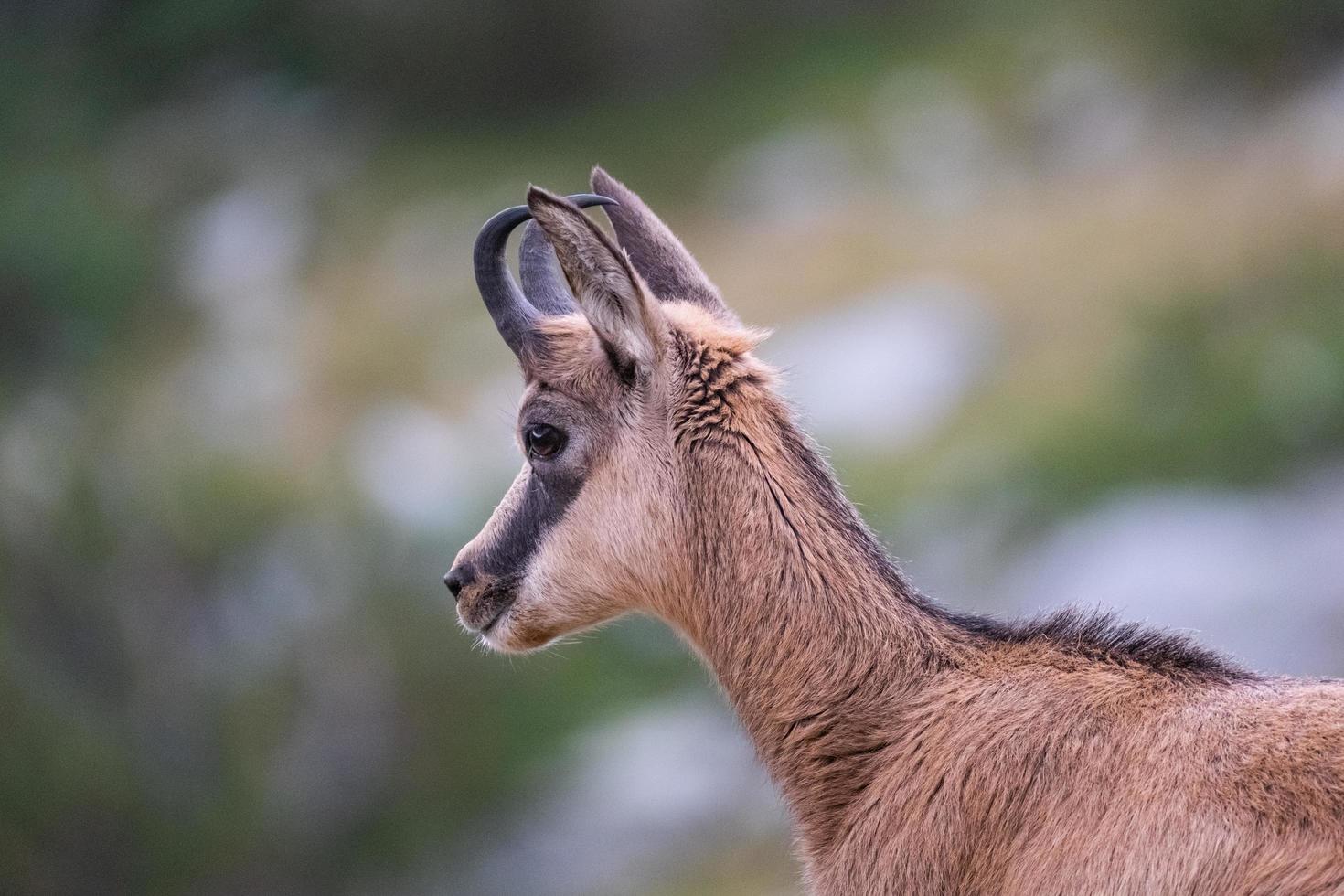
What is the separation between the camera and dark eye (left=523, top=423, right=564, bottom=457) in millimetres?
6414

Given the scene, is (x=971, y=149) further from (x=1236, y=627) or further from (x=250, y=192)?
(x=250, y=192)

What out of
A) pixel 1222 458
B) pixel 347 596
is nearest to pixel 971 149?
pixel 1222 458

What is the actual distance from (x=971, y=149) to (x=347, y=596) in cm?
1112

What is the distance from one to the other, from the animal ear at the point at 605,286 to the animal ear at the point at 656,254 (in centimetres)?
78

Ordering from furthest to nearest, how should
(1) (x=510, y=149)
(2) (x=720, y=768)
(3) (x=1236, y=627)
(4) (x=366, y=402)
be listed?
(1) (x=510, y=149)
(4) (x=366, y=402)
(2) (x=720, y=768)
(3) (x=1236, y=627)

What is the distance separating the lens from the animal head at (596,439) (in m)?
6.14

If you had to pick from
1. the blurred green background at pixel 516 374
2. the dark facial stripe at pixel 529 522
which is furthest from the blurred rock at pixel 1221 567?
the dark facial stripe at pixel 529 522

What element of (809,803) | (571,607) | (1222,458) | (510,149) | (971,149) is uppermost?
(510,149)

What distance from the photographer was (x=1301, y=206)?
62.4 ft

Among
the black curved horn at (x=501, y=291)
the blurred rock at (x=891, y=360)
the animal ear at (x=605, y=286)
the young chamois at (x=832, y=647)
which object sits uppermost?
the blurred rock at (x=891, y=360)

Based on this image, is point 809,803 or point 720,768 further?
point 720,768

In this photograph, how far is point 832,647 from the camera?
5.97 meters

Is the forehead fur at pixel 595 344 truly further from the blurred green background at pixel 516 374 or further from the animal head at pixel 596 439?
the blurred green background at pixel 516 374

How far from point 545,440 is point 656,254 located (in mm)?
1210
